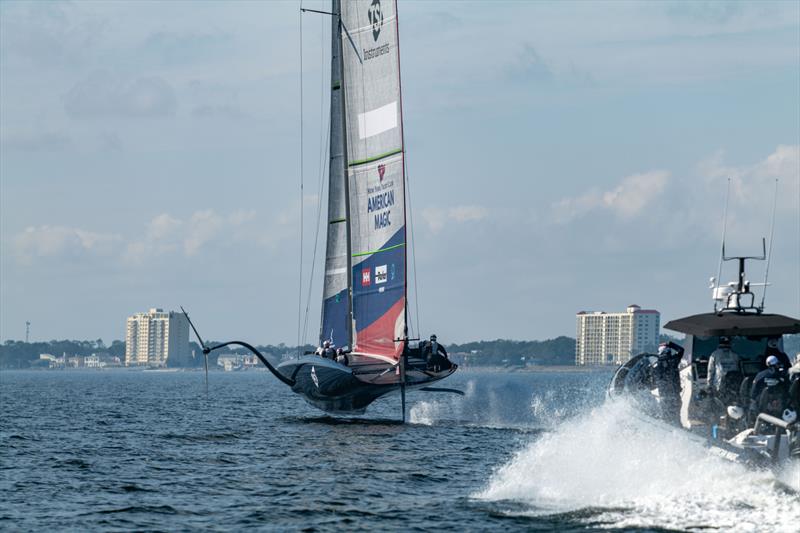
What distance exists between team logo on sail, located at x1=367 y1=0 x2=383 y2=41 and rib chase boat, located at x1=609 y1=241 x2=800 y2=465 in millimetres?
20384

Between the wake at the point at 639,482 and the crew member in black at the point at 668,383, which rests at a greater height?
the crew member in black at the point at 668,383

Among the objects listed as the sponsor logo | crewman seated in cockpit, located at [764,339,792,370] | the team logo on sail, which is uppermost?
the team logo on sail

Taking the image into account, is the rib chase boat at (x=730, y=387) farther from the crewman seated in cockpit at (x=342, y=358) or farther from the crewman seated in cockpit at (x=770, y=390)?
the crewman seated in cockpit at (x=342, y=358)

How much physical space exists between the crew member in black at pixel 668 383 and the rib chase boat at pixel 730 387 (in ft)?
0.07

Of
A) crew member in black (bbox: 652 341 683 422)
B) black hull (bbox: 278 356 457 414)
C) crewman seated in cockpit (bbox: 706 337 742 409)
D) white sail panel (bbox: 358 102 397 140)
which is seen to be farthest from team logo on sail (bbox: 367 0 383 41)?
crewman seated in cockpit (bbox: 706 337 742 409)

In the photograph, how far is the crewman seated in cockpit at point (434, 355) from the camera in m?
42.9

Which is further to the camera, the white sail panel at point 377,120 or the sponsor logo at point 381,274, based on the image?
the white sail panel at point 377,120

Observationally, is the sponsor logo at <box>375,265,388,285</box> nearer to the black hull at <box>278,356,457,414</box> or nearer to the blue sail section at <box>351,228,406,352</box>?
the blue sail section at <box>351,228,406,352</box>

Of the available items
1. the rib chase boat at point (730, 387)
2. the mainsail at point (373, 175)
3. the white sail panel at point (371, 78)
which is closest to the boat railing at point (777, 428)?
the rib chase boat at point (730, 387)

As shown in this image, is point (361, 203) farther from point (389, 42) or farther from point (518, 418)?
point (518, 418)

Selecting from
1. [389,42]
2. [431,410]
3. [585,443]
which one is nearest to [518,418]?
[431,410]

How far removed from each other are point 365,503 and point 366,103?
22.1m

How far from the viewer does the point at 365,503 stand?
25625mm

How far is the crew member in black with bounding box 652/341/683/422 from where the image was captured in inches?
1032
